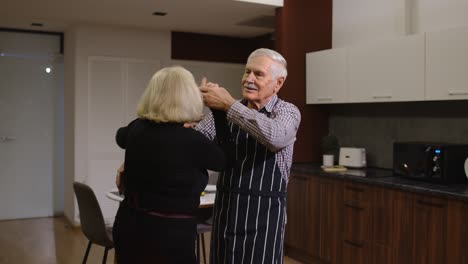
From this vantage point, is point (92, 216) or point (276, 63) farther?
point (92, 216)

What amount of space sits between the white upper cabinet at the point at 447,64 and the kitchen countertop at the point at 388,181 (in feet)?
2.10

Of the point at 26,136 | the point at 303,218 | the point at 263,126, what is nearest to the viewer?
the point at 263,126

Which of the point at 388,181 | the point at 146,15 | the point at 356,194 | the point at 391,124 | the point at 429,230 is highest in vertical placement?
the point at 146,15

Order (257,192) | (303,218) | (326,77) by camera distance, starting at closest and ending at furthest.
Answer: (257,192) → (303,218) → (326,77)

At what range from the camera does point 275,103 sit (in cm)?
187

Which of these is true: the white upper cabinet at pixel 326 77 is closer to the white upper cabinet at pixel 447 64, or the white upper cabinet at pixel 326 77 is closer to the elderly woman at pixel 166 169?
the white upper cabinet at pixel 447 64

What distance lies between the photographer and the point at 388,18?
169 inches

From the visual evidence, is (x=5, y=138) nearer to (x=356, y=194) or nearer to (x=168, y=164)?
(x=356, y=194)

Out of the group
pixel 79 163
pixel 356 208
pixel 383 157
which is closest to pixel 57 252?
pixel 79 163

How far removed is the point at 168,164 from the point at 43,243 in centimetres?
392

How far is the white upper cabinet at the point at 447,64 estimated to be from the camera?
3359mm

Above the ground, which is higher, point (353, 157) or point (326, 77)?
point (326, 77)

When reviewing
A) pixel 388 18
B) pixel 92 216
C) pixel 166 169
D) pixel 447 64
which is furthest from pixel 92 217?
pixel 388 18

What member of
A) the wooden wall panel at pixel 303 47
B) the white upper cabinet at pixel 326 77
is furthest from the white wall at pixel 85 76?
the white upper cabinet at pixel 326 77
